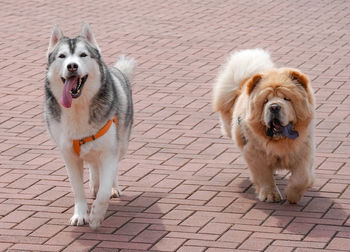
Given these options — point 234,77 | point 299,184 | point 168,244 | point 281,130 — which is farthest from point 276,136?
point 168,244

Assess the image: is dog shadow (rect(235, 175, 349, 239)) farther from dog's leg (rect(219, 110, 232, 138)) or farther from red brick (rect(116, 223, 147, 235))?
red brick (rect(116, 223, 147, 235))

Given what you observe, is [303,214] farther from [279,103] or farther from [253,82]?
[253,82]

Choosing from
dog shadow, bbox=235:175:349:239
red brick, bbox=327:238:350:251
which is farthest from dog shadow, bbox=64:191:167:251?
red brick, bbox=327:238:350:251

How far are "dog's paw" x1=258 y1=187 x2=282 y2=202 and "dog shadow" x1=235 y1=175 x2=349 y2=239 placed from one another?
0.11ft

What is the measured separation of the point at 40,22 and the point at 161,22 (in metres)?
1.78

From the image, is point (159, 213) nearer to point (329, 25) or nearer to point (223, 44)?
point (223, 44)

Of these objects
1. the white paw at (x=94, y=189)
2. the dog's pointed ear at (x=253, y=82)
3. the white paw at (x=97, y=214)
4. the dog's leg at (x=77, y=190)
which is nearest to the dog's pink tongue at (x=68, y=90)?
the dog's leg at (x=77, y=190)

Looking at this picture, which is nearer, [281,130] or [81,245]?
[81,245]

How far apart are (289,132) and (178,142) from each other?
1.78 m

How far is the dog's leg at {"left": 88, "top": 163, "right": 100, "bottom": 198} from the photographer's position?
22.0 ft

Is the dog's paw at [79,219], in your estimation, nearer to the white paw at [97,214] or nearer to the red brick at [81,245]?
the white paw at [97,214]

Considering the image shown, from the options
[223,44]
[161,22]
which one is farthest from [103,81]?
[161,22]

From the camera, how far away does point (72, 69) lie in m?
5.83

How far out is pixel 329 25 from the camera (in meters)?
12.7
